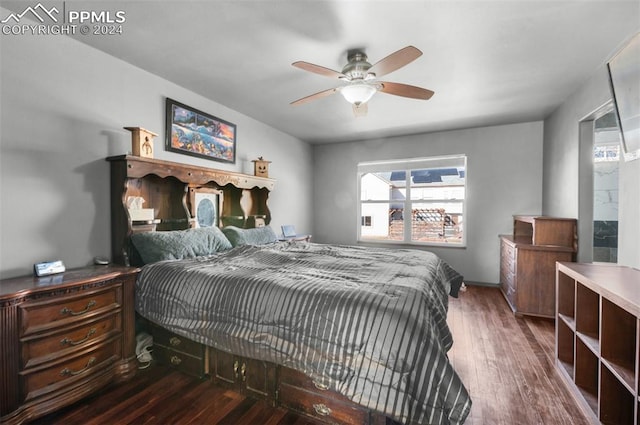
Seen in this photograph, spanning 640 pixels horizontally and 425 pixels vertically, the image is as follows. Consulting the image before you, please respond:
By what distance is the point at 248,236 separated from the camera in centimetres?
351

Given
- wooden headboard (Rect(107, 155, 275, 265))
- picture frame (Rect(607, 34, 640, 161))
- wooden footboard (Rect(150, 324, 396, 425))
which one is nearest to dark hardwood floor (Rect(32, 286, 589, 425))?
wooden footboard (Rect(150, 324, 396, 425))

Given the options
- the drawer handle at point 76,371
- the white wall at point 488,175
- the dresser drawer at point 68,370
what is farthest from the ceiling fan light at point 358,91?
the white wall at point 488,175

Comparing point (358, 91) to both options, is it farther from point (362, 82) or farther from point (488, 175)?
point (488, 175)

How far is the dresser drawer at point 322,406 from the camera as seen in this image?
156cm

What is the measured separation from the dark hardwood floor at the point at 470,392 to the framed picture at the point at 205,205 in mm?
1623

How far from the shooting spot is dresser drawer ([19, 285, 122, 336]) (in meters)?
1.65

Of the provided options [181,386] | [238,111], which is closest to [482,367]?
[181,386]

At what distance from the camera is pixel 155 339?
7.68 feet

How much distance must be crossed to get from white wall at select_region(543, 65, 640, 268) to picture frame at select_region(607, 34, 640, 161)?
15 centimetres

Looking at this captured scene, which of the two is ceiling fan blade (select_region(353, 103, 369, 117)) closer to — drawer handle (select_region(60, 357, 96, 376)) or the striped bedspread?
the striped bedspread

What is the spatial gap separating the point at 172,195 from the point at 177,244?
2.50ft

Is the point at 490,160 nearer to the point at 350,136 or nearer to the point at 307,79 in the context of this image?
the point at 350,136

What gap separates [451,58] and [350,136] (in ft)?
9.39

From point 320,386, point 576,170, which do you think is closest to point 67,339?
point 320,386
